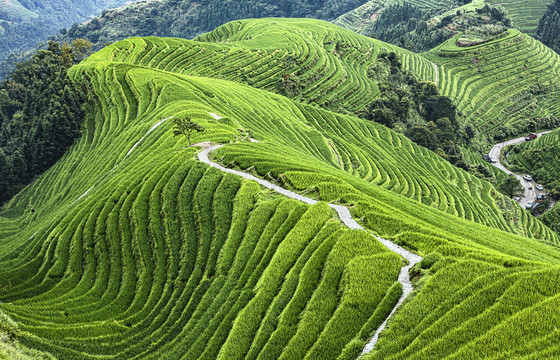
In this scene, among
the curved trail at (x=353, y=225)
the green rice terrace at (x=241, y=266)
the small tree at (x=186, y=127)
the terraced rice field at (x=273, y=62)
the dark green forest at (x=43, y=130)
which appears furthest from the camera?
the terraced rice field at (x=273, y=62)

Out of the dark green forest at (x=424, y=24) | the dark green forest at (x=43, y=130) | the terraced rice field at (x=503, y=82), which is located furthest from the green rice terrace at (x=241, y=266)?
the dark green forest at (x=424, y=24)

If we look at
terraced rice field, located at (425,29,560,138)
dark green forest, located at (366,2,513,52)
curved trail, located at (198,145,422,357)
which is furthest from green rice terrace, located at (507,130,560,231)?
curved trail, located at (198,145,422,357)

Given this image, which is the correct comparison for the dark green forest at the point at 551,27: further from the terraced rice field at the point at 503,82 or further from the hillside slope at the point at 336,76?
the hillside slope at the point at 336,76

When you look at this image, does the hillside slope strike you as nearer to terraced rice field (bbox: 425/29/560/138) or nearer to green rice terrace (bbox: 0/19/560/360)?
green rice terrace (bbox: 0/19/560/360)

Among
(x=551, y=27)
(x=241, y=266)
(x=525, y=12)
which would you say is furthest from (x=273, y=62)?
(x=525, y=12)

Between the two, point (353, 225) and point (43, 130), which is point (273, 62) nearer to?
point (43, 130)

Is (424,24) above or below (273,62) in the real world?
below

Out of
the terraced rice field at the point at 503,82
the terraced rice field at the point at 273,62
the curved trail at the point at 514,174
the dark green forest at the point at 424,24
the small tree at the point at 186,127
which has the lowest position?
the curved trail at the point at 514,174
